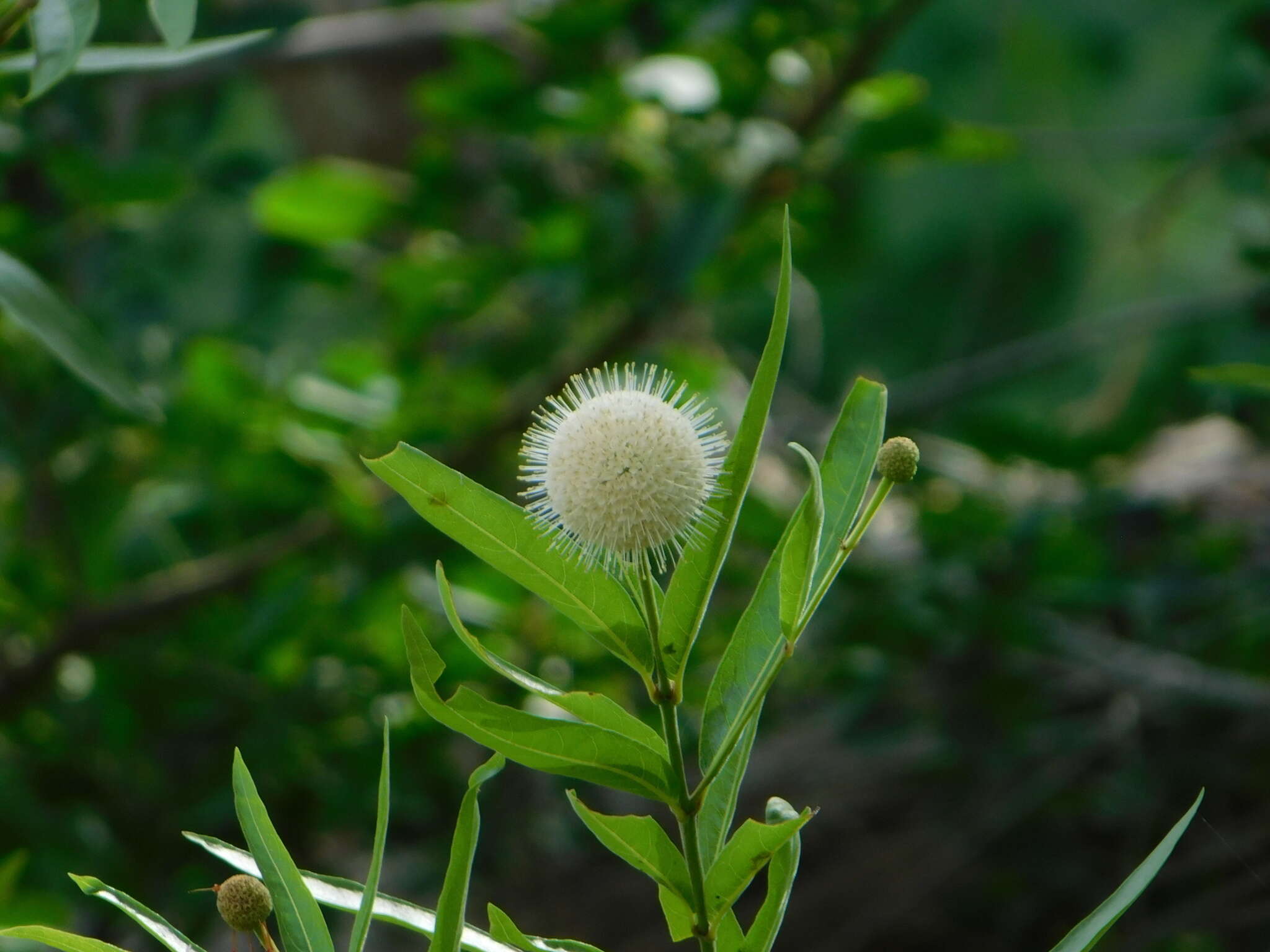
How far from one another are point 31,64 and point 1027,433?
1.15 meters

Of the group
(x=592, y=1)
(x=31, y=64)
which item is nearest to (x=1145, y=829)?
(x=592, y=1)

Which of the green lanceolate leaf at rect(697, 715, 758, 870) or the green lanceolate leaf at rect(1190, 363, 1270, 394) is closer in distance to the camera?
the green lanceolate leaf at rect(697, 715, 758, 870)

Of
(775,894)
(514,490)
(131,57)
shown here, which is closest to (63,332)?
(131,57)

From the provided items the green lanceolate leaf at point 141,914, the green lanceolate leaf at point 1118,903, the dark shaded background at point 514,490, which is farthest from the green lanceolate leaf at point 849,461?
the dark shaded background at point 514,490

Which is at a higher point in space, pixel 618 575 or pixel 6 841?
pixel 6 841

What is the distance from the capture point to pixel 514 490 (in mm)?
1728

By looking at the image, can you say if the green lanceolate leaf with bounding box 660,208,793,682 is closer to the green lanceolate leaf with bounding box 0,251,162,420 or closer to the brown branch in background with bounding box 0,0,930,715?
the green lanceolate leaf with bounding box 0,251,162,420

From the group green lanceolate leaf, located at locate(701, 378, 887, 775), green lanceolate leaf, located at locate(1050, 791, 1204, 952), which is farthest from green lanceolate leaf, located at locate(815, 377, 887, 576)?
green lanceolate leaf, located at locate(1050, 791, 1204, 952)

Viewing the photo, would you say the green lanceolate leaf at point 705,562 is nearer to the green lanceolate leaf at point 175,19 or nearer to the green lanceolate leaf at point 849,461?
the green lanceolate leaf at point 849,461

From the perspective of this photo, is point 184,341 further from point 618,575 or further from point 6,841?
point 618,575

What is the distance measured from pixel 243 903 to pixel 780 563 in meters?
0.19

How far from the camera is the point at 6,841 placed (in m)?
1.33

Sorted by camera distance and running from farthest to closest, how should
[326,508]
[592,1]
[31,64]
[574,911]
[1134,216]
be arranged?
1. [1134,216]
2. [574,911]
3. [326,508]
4. [592,1]
5. [31,64]

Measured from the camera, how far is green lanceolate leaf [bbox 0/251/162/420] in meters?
0.53
